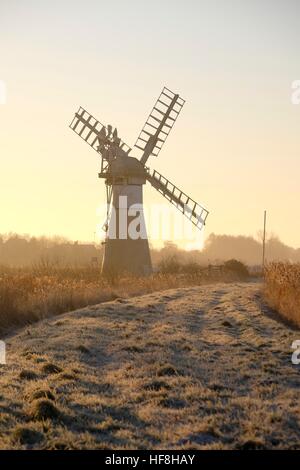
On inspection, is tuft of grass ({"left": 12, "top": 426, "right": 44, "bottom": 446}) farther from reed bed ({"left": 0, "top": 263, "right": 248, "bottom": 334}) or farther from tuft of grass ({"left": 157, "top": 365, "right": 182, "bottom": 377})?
reed bed ({"left": 0, "top": 263, "right": 248, "bottom": 334})

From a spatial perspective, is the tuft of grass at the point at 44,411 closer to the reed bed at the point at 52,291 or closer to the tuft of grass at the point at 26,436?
the tuft of grass at the point at 26,436

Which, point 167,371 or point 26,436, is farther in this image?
point 167,371

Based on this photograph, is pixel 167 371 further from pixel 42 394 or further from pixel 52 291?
pixel 52 291

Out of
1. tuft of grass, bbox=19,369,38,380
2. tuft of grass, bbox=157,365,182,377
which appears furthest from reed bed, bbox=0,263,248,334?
tuft of grass, bbox=157,365,182,377

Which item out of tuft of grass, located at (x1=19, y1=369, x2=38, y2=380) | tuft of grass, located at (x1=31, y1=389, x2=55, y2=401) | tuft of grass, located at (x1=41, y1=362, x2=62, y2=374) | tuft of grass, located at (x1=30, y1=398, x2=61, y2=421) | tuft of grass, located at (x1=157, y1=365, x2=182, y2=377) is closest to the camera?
tuft of grass, located at (x1=30, y1=398, x2=61, y2=421)

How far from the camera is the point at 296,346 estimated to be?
1373 centimetres

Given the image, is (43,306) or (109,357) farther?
(43,306)

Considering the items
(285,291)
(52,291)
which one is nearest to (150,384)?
(285,291)

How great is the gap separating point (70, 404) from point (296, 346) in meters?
6.19

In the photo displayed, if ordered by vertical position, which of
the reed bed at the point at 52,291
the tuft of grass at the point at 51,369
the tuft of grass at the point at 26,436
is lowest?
the tuft of grass at the point at 26,436

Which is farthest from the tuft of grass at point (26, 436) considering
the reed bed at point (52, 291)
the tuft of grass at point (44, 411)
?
the reed bed at point (52, 291)
